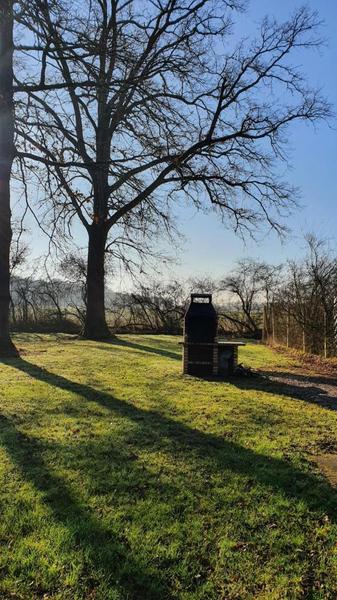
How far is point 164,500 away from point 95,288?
14.6 meters

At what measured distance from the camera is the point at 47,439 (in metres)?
4.52

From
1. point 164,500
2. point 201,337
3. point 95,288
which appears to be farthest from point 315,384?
point 95,288

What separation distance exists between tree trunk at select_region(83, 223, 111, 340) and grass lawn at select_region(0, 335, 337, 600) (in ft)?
36.0

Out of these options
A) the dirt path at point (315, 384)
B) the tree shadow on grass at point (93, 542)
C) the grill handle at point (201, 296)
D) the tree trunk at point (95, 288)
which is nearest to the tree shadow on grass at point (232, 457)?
the dirt path at point (315, 384)

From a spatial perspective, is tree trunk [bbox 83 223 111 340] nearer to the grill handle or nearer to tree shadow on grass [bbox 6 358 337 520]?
the grill handle

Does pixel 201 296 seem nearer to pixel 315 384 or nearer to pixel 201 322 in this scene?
pixel 201 322

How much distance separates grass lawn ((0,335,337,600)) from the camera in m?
2.35

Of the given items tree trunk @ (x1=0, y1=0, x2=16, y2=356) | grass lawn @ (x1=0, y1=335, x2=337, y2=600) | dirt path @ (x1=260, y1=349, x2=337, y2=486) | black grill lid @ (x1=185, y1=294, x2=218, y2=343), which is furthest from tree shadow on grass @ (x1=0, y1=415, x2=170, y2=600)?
tree trunk @ (x1=0, y1=0, x2=16, y2=356)

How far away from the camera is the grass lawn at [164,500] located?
2.35 m

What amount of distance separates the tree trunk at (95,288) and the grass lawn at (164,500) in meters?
11.0

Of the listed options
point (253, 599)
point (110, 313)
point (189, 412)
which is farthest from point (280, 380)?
point (110, 313)

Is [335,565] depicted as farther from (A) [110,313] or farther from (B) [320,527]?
(A) [110,313]

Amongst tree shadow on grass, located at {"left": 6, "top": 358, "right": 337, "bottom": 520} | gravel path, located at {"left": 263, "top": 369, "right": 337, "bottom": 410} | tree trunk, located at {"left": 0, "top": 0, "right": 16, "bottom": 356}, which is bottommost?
tree shadow on grass, located at {"left": 6, "top": 358, "right": 337, "bottom": 520}

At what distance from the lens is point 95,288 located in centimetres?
1736
